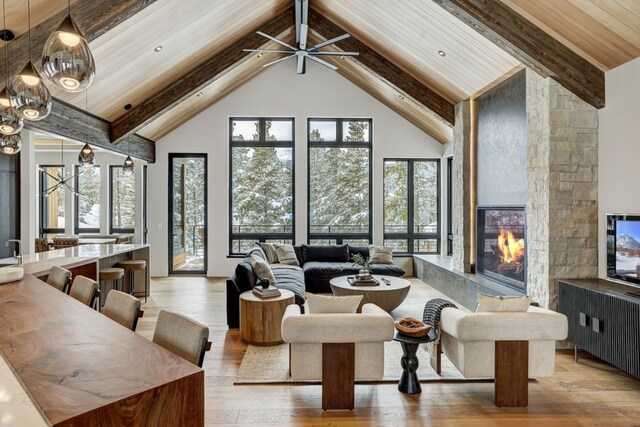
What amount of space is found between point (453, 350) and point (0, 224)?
8.19 metres

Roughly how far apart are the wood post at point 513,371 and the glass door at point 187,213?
711 centimetres

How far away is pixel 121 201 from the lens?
9.79m

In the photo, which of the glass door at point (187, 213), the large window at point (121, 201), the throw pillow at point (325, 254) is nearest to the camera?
the throw pillow at point (325, 254)

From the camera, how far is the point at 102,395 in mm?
1084

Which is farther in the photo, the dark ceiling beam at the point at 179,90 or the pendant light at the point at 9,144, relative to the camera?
the dark ceiling beam at the point at 179,90

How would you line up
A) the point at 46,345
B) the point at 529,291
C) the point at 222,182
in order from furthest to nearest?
the point at 222,182 < the point at 529,291 < the point at 46,345

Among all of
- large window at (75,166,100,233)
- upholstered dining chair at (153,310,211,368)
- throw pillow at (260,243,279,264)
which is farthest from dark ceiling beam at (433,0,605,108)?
large window at (75,166,100,233)

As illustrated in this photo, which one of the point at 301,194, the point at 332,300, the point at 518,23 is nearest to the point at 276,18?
the point at 301,194

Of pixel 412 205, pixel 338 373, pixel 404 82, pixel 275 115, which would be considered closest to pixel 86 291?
pixel 338 373

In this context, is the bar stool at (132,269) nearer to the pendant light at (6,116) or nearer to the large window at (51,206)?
the pendant light at (6,116)

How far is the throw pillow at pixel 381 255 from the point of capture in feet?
24.9

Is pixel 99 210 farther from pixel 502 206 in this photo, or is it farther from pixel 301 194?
pixel 502 206

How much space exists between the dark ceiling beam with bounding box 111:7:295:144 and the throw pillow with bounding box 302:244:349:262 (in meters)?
3.69

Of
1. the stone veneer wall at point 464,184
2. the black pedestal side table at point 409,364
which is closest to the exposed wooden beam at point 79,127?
the black pedestal side table at point 409,364
